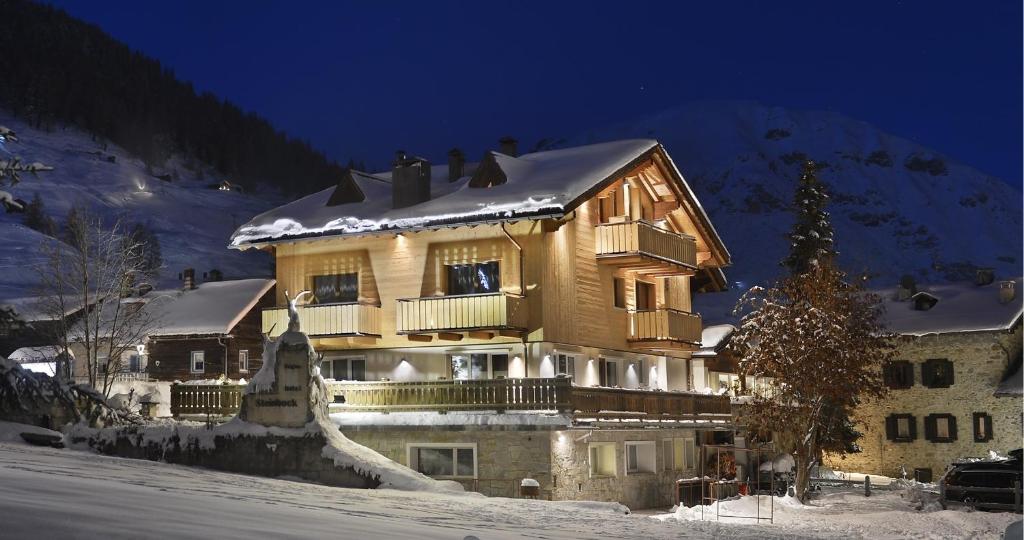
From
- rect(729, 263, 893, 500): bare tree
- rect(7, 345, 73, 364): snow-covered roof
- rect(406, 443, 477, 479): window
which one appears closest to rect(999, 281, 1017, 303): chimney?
rect(729, 263, 893, 500): bare tree

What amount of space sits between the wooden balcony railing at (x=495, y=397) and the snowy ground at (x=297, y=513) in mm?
4430

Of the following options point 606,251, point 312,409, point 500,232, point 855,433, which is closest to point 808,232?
point 855,433

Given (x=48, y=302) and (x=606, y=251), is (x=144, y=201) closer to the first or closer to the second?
(x=48, y=302)

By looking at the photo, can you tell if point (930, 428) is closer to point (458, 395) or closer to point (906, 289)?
point (906, 289)

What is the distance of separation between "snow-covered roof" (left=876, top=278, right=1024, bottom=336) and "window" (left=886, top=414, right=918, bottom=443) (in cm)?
447

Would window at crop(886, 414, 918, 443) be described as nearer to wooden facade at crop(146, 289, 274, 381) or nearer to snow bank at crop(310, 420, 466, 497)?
wooden facade at crop(146, 289, 274, 381)

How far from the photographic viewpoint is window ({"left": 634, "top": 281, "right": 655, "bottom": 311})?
1758 inches

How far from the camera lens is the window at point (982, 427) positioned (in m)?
57.0

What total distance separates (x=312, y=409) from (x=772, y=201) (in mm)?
167940

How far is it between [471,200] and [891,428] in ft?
105

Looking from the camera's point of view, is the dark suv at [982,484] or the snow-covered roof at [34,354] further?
the snow-covered roof at [34,354]

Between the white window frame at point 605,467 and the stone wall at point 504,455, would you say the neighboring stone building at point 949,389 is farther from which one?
the stone wall at point 504,455

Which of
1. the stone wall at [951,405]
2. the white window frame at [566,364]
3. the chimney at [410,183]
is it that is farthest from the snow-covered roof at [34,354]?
the stone wall at [951,405]

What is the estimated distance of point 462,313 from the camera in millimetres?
37188
